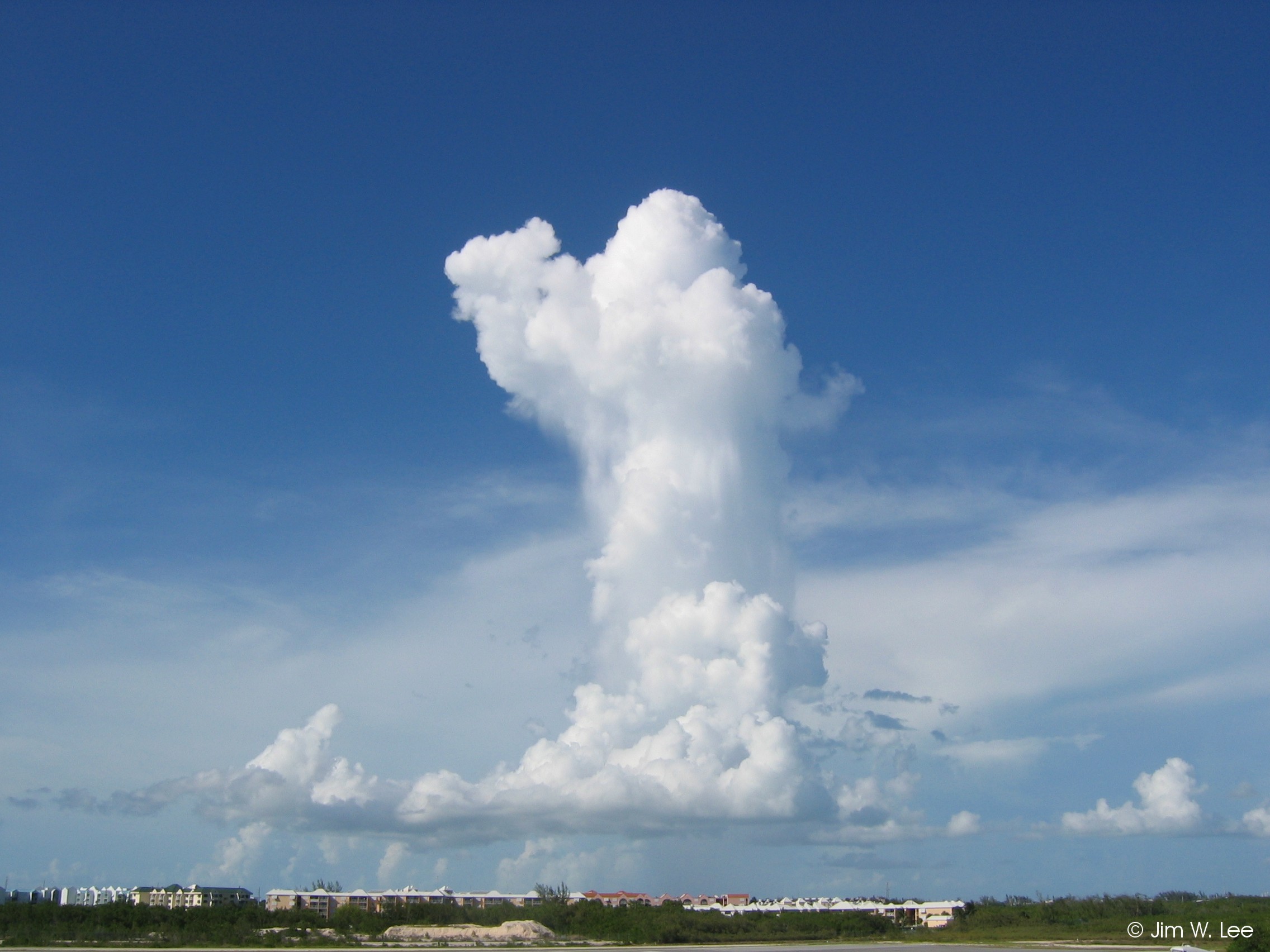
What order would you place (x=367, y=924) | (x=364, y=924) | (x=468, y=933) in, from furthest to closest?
(x=367, y=924) < (x=364, y=924) < (x=468, y=933)

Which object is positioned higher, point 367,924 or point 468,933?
point 367,924

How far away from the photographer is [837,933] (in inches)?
6575

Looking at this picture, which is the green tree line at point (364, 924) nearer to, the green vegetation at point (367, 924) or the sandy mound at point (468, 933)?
the green vegetation at point (367, 924)

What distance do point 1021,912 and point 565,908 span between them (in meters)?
80.7

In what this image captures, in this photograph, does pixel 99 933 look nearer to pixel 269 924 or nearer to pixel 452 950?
pixel 269 924

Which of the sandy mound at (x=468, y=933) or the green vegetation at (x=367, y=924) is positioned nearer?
the green vegetation at (x=367, y=924)

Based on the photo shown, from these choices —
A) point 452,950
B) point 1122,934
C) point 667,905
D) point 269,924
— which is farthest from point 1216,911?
point 269,924

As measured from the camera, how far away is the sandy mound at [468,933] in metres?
131

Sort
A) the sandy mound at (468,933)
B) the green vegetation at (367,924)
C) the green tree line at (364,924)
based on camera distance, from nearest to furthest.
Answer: the green vegetation at (367,924)
the green tree line at (364,924)
the sandy mound at (468,933)

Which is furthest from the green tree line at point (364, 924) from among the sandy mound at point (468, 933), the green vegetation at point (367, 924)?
the sandy mound at point (468, 933)

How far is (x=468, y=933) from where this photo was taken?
137m

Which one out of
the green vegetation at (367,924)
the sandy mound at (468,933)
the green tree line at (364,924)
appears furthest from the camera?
the sandy mound at (468,933)

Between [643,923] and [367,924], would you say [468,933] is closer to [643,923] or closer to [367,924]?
[367,924]

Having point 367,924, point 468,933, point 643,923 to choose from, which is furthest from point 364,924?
point 643,923
